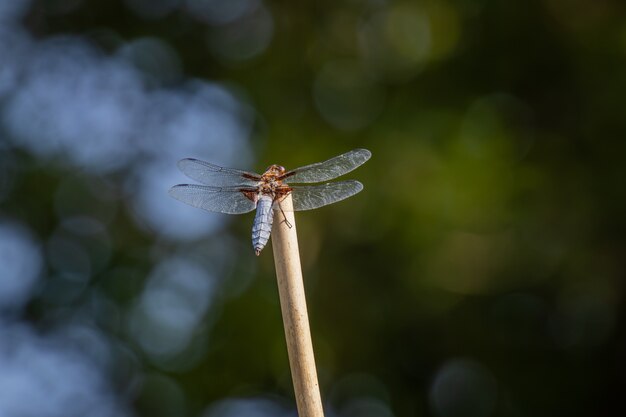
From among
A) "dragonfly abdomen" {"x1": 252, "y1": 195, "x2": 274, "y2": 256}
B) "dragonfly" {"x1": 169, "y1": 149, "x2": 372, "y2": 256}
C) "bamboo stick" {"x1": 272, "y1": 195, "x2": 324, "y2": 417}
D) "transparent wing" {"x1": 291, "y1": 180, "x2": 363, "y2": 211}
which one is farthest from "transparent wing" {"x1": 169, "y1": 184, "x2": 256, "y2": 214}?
"bamboo stick" {"x1": 272, "y1": 195, "x2": 324, "y2": 417}

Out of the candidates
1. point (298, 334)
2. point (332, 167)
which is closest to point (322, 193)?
point (332, 167)

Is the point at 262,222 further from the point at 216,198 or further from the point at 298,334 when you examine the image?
the point at 298,334

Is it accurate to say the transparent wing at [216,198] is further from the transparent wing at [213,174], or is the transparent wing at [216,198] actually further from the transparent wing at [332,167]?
the transparent wing at [332,167]

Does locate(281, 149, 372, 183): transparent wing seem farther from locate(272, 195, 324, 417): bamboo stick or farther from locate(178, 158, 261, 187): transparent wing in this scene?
locate(272, 195, 324, 417): bamboo stick

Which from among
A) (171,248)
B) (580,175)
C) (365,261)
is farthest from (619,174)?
(171,248)

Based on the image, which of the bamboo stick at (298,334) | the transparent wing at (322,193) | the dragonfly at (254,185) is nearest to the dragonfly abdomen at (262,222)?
the dragonfly at (254,185)
